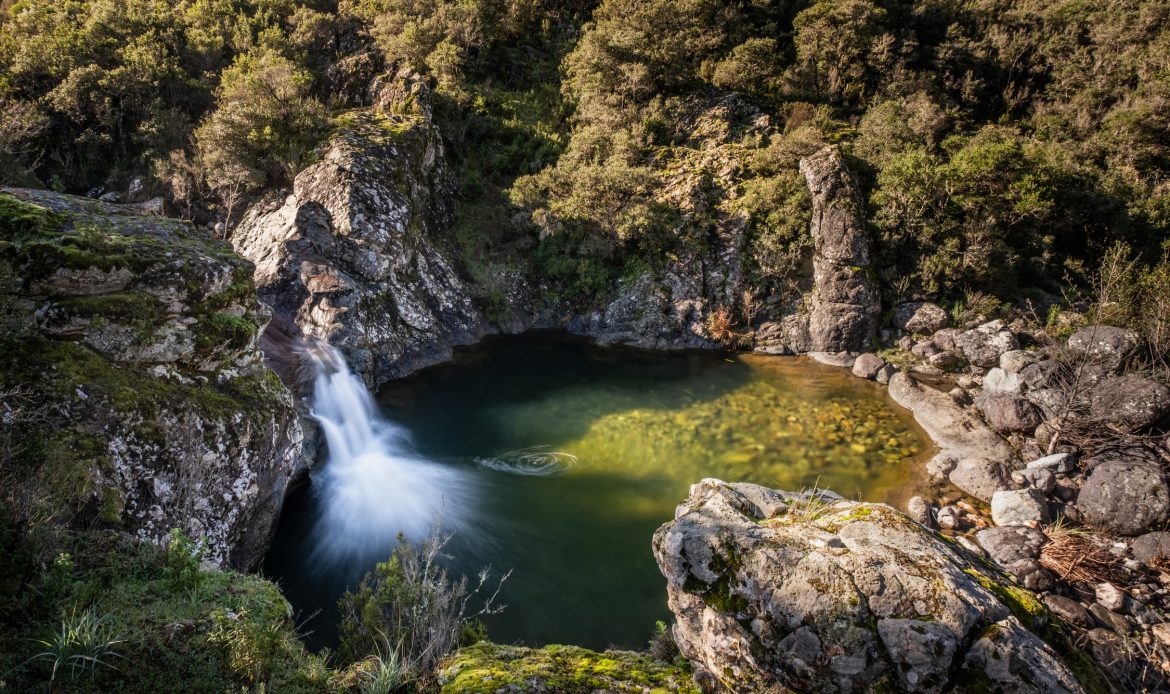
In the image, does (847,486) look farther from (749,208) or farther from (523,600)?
(749,208)

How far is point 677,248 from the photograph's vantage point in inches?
667

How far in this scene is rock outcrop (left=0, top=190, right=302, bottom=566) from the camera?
5.09 metres

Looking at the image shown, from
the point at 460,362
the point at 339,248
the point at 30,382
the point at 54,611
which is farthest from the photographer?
the point at 460,362

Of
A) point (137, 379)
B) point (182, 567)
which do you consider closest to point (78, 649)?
point (182, 567)

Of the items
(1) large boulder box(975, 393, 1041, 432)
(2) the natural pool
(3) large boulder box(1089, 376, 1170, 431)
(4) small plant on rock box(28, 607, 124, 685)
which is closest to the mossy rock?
(4) small plant on rock box(28, 607, 124, 685)

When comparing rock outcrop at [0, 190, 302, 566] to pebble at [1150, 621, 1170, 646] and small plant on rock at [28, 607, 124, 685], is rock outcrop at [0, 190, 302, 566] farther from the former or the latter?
pebble at [1150, 621, 1170, 646]

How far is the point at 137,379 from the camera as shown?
5.98 metres

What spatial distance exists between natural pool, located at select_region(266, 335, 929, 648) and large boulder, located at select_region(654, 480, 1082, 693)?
3.46m

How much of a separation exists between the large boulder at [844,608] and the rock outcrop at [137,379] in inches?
220

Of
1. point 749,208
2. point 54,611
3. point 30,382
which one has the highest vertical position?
point 749,208

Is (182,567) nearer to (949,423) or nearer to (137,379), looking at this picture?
(137,379)

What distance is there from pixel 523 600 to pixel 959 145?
62.6 feet

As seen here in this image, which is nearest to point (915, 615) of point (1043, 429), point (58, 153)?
point (1043, 429)

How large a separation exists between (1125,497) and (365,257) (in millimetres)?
17707
